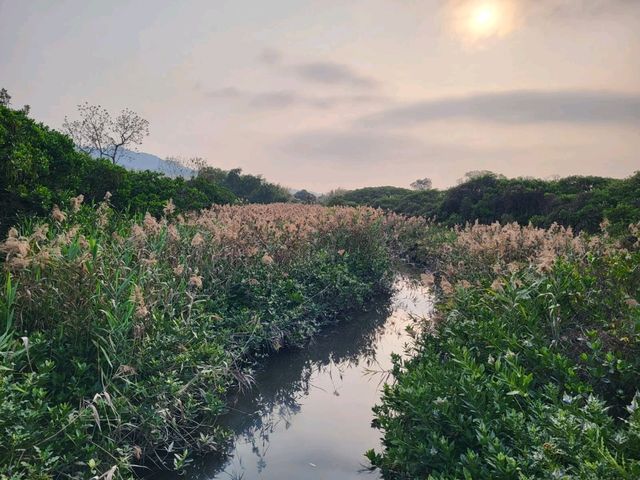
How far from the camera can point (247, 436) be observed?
5.67 metres

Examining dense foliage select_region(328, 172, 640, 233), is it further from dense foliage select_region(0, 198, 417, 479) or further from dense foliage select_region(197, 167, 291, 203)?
dense foliage select_region(197, 167, 291, 203)

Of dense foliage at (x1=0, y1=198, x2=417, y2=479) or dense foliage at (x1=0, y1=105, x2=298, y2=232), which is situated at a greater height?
→ dense foliage at (x1=0, y1=105, x2=298, y2=232)

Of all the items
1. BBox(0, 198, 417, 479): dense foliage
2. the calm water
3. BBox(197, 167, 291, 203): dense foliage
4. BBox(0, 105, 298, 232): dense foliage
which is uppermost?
BBox(197, 167, 291, 203): dense foliage

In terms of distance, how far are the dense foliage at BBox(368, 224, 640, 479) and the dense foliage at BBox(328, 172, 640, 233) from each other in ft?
27.7

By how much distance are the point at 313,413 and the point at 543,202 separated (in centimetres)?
1678

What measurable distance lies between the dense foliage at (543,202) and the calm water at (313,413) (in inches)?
317

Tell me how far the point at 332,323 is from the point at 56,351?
620cm

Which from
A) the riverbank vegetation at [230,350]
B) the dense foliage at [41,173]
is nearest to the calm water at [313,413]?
the riverbank vegetation at [230,350]

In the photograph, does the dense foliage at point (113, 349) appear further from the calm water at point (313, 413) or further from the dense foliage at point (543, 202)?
the dense foliage at point (543, 202)

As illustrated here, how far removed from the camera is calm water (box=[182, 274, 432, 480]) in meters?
5.04

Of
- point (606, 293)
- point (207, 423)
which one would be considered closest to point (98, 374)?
point (207, 423)

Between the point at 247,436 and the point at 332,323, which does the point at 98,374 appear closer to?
the point at 247,436

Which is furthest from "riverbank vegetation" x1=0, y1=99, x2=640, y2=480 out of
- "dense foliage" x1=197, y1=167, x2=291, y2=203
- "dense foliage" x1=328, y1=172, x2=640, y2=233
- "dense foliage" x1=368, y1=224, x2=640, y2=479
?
"dense foliage" x1=197, y1=167, x2=291, y2=203

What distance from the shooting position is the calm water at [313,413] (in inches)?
198
